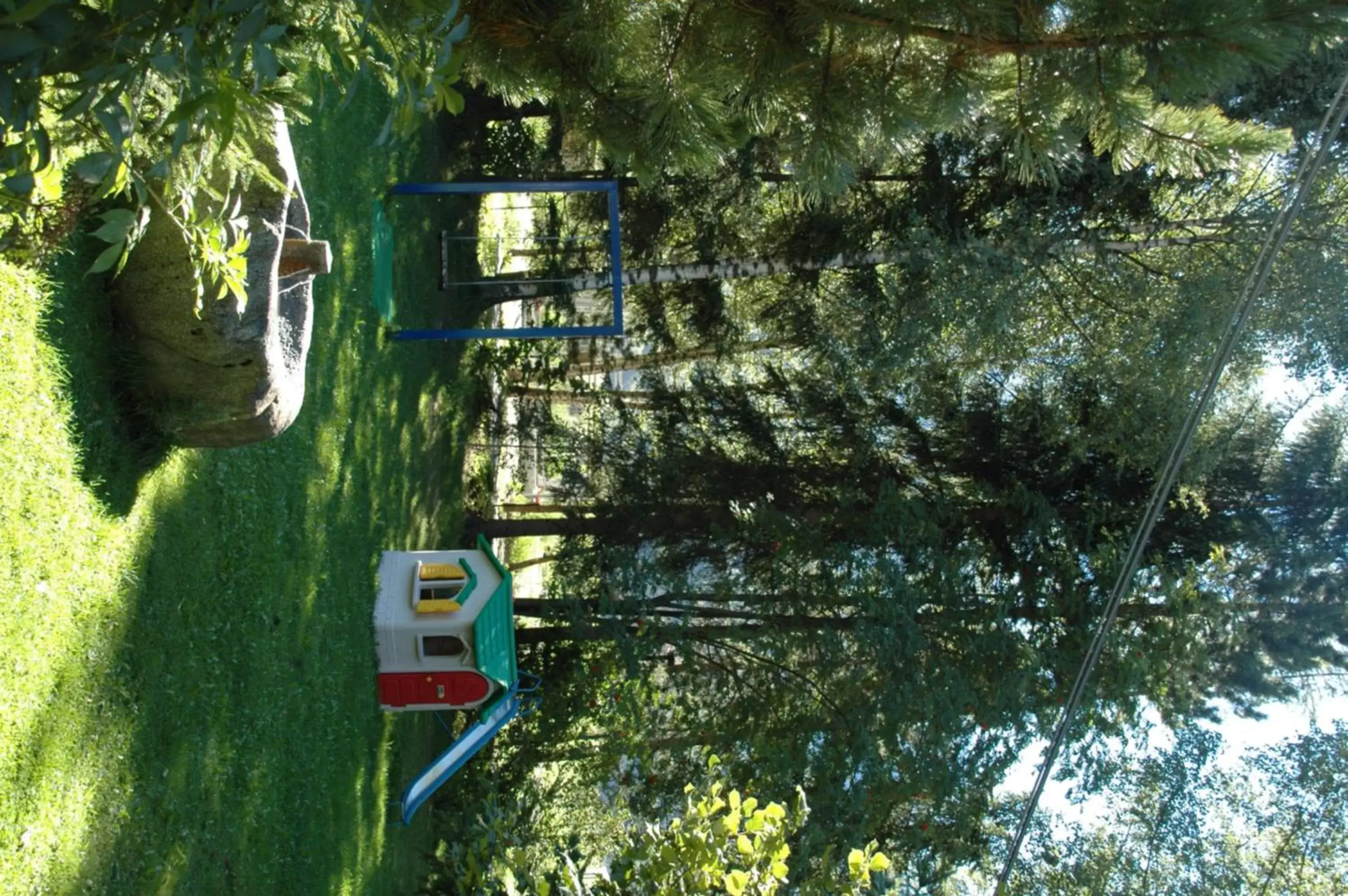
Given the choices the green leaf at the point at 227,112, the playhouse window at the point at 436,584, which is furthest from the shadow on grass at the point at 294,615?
the green leaf at the point at 227,112

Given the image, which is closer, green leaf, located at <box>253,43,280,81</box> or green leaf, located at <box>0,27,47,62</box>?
green leaf, located at <box>0,27,47,62</box>

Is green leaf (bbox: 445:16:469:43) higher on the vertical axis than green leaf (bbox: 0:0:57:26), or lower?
higher

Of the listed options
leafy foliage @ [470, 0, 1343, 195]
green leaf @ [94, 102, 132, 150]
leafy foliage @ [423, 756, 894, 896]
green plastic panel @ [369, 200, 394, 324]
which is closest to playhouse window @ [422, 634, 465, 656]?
leafy foliage @ [423, 756, 894, 896]

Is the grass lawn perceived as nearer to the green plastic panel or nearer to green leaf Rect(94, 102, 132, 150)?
the green plastic panel

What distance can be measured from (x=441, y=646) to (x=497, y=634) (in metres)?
0.47

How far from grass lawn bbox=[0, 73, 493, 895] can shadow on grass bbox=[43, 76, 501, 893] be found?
0.02 metres

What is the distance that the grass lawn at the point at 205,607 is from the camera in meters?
4.05

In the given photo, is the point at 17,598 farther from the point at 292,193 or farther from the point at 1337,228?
the point at 1337,228

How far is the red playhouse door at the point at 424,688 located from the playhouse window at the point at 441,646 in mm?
157

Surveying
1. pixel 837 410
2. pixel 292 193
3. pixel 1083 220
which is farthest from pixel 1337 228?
pixel 292 193

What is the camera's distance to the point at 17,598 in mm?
3961

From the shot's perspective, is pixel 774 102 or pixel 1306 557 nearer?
pixel 774 102

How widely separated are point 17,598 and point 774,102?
3.34 m

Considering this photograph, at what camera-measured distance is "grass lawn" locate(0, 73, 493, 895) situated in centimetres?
405
